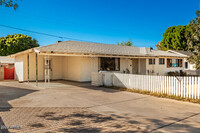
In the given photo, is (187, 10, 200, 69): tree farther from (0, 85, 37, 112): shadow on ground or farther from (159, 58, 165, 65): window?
(159, 58, 165, 65): window

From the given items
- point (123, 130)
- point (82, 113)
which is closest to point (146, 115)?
point (123, 130)

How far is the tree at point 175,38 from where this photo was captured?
140 feet

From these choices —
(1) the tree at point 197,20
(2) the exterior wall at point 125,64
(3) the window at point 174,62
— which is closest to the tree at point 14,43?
(2) the exterior wall at point 125,64

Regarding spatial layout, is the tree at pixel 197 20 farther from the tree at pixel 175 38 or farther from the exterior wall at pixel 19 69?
the tree at pixel 175 38

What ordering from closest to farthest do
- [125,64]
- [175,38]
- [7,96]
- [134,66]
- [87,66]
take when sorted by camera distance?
[7,96]
[87,66]
[125,64]
[134,66]
[175,38]

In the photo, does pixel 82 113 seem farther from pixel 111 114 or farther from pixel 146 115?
pixel 146 115

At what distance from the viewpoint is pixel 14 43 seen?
37844mm

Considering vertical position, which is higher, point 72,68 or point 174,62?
point 174,62

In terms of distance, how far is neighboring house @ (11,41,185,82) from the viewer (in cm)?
1591

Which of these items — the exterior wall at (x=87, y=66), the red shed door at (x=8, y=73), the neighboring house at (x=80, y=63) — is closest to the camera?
the neighboring house at (x=80, y=63)

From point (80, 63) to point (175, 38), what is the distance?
118ft

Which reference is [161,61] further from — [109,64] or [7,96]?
[7,96]

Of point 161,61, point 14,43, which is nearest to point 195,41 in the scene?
point 161,61

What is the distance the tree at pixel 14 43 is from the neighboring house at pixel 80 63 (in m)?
21.0
